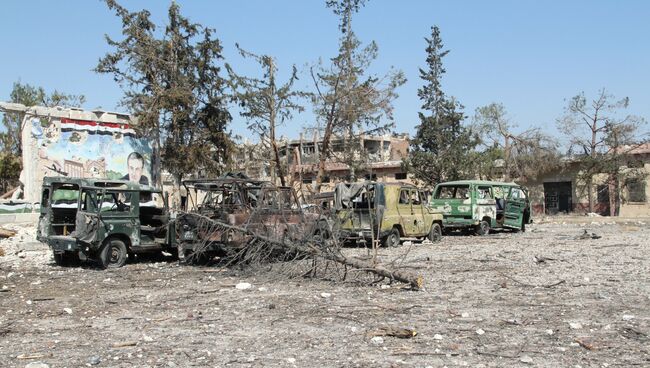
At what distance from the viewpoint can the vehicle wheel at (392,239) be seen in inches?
660

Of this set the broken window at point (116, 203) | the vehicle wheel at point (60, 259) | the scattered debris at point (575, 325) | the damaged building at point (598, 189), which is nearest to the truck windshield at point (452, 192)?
the broken window at point (116, 203)

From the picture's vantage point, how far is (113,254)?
12.8 meters

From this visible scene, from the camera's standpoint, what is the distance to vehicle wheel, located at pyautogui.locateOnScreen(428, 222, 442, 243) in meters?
18.7

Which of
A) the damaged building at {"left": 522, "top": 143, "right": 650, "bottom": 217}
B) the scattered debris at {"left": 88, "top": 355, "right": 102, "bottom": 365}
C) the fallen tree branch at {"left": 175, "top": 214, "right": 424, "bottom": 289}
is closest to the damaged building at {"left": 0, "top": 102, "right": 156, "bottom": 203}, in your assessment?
the fallen tree branch at {"left": 175, "top": 214, "right": 424, "bottom": 289}

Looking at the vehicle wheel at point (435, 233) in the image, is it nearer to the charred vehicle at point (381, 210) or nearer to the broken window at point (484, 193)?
the charred vehicle at point (381, 210)

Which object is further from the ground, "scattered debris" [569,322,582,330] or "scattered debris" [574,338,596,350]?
"scattered debris" [569,322,582,330]

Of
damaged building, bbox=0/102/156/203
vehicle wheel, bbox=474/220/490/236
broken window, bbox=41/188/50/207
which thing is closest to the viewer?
broken window, bbox=41/188/50/207

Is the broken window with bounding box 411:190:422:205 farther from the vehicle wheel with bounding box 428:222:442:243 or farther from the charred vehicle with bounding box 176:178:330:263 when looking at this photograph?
the charred vehicle with bounding box 176:178:330:263

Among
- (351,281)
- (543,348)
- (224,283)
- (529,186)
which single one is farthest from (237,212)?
(529,186)

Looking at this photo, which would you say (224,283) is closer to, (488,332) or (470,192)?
(488,332)

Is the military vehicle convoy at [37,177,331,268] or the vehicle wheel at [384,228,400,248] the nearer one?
the military vehicle convoy at [37,177,331,268]

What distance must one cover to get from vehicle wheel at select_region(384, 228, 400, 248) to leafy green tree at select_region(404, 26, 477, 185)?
19.4 meters

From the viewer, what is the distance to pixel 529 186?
42.1 meters

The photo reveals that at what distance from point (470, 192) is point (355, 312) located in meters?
14.0
